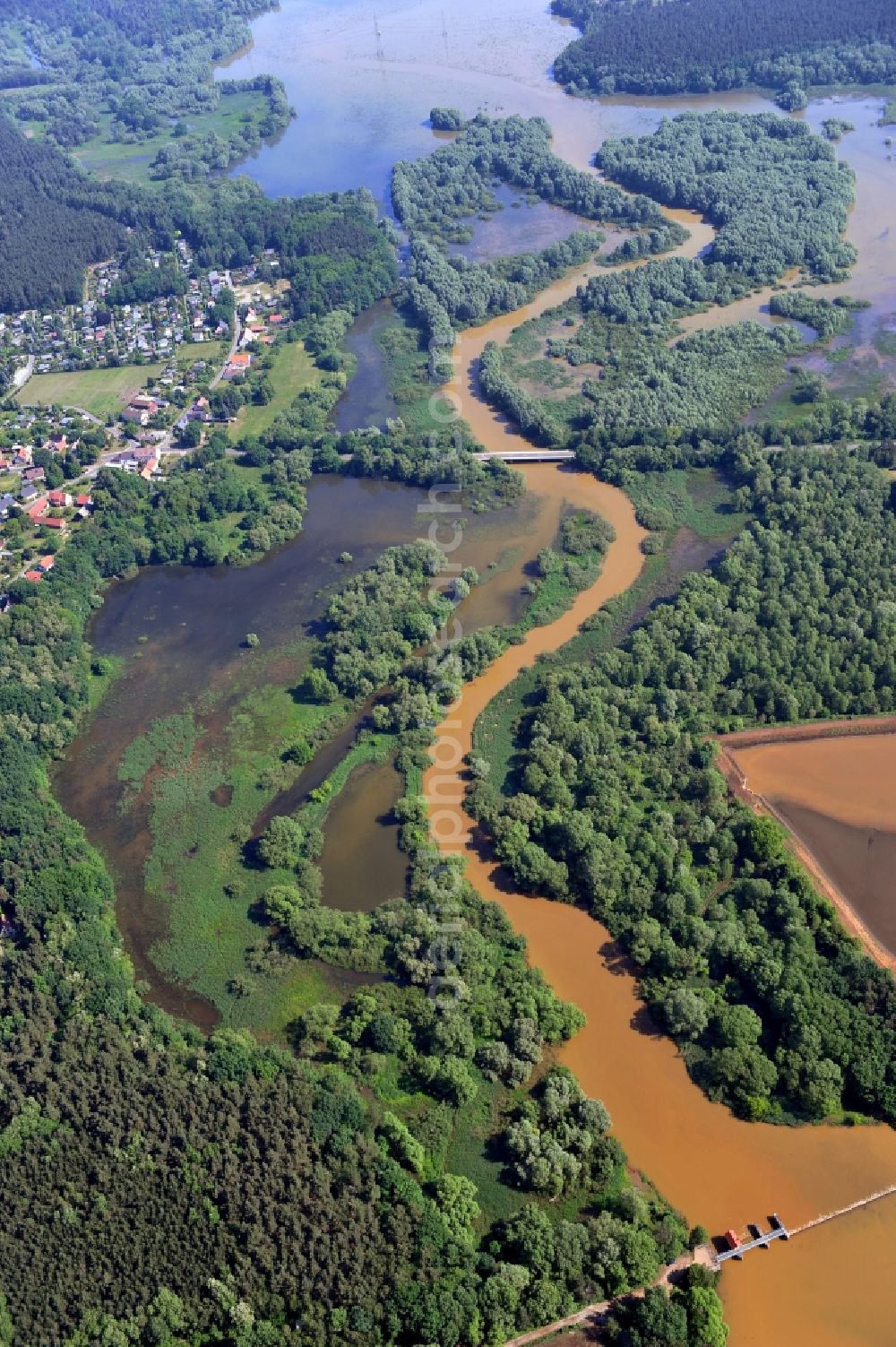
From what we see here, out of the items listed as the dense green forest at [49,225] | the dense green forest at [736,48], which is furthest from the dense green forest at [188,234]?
the dense green forest at [736,48]

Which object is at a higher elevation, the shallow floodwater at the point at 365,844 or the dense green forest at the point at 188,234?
the dense green forest at the point at 188,234

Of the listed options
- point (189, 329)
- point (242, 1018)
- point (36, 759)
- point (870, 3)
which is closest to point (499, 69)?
point (870, 3)

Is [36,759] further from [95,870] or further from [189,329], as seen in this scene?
[189,329]

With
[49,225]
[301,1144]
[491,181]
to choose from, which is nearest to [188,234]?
[49,225]

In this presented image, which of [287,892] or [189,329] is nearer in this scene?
[287,892]

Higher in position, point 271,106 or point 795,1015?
point 271,106

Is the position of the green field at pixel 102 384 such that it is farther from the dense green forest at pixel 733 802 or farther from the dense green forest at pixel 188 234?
the dense green forest at pixel 733 802
